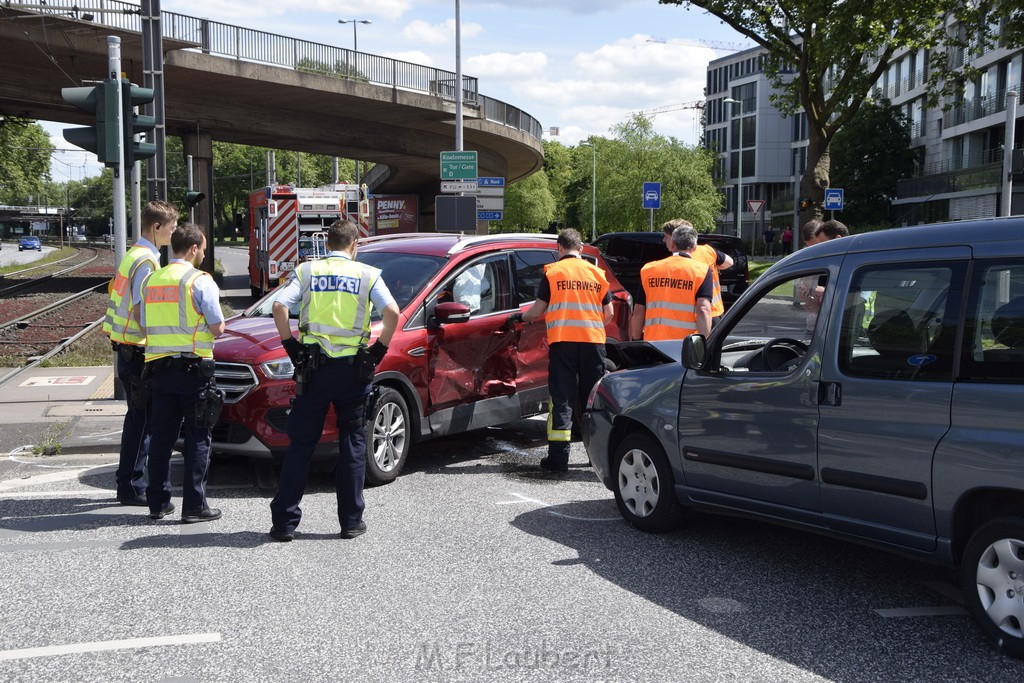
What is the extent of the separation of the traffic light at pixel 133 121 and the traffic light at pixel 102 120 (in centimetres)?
19

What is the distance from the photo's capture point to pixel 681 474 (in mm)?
6109

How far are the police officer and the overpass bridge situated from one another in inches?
778

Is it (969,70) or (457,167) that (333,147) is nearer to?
(457,167)

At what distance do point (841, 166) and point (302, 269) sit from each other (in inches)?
2501

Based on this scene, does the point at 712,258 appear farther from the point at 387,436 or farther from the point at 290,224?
the point at 290,224

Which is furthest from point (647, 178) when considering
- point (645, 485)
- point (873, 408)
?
point (873, 408)

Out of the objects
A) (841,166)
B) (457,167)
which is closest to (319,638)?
(457,167)

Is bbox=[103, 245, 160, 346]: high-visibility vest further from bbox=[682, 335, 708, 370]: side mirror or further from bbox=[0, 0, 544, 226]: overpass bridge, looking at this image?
bbox=[0, 0, 544, 226]: overpass bridge

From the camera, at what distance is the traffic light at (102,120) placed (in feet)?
34.3

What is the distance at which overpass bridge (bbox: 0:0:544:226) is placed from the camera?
28422mm

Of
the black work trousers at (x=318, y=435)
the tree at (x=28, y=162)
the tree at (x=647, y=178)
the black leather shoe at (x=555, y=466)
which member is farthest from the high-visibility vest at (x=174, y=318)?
the tree at (x=647, y=178)

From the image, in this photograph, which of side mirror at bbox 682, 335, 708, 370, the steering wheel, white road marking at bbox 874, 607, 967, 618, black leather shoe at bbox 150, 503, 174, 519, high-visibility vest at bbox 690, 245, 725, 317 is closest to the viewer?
white road marking at bbox 874, 607, 967, 618

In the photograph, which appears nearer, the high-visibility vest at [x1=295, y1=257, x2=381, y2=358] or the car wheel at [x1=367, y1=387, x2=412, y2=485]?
the high-visibility vest at [x1=295, y1=257, x2=381, y2=358]

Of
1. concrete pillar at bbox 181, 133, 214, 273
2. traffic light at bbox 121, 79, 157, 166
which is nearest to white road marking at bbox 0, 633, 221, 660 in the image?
traffic light at bbox 121, 79, 157, 166
